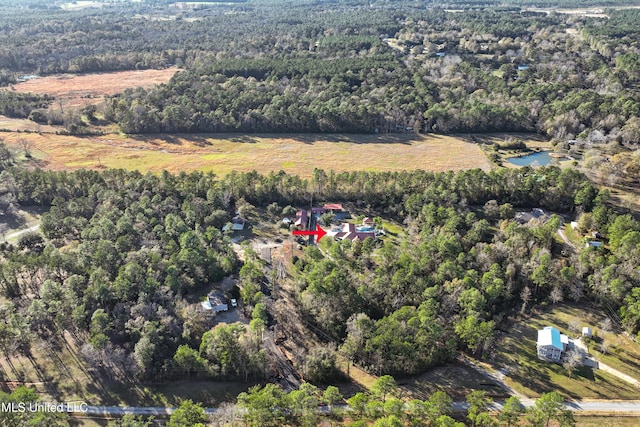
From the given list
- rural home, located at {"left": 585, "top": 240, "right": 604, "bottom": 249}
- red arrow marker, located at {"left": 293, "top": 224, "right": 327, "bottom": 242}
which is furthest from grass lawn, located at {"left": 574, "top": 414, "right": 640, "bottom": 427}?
red arrow marker, located at {"left": 293, "top": 224, "right": 327, "bottom": 242}

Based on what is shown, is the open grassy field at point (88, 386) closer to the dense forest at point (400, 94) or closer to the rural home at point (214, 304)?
the rural home at point (214, 304)

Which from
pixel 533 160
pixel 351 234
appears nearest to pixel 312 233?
pixel 351 234

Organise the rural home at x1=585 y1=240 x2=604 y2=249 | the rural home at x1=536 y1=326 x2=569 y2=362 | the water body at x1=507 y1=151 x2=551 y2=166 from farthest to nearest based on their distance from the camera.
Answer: the water body at x1=507 y1=151 x2=551 y2=166 → the rural home at x1=585 y1=240 x2=604 y2=249 → the rural home at x1=536 y1=326 x2=569 y2=362

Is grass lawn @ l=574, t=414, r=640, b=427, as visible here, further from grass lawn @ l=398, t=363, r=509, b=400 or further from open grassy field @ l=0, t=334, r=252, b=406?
open grassy field @ l=0, t=334, r=252, b=406

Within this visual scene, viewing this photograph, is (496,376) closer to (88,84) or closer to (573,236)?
(573,236)

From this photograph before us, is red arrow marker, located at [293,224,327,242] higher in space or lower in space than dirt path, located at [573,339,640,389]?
higher

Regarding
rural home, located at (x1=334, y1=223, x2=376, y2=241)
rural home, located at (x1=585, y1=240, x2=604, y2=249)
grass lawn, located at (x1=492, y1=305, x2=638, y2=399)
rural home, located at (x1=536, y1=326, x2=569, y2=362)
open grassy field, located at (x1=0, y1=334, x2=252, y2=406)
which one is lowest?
open grassy field, located at (x1=0, y1=334, x2=252, y2=406)

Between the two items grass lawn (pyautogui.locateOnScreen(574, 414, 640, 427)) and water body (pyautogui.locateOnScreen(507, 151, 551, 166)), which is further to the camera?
water body (pyautogui.locateOnScreen(507, 151, 551, 166))
